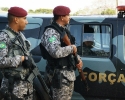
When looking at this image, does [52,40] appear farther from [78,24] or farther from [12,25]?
[78,24]

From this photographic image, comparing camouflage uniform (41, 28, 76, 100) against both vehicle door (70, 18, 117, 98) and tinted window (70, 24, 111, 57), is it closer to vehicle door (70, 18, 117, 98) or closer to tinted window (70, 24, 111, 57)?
vehicle door (70, 18, 117, 98)

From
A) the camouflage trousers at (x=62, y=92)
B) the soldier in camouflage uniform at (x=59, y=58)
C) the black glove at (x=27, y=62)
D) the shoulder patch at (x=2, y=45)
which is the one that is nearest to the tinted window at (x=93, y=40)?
the soldier in camouflage uniform at (x=59, y=58)

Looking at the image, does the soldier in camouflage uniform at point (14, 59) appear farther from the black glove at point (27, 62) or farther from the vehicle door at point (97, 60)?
the vehicle door at point (97, 60)

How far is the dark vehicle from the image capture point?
4750 millimetres

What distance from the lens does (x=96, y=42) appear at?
16.0 ft

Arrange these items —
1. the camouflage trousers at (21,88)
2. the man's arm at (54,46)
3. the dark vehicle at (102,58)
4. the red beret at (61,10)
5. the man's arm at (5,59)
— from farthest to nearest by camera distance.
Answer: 1. the dark vehicle at (102,58)
2. the red beret at (61,10)
3. the man's arm at (54,46)
4. the camouflage trousers at (21,88)
5. the man's arm at (5,59)

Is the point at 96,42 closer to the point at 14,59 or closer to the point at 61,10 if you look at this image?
the point at 61,10

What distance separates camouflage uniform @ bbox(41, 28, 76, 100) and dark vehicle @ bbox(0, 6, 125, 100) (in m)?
0.52

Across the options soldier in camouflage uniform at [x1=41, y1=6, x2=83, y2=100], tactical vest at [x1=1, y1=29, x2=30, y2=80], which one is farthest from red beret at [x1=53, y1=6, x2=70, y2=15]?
tactical vest at [x1=1, y1=29, x2=30, y2=80]

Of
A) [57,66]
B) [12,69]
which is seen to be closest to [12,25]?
[12,69]

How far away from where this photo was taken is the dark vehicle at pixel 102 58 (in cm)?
475

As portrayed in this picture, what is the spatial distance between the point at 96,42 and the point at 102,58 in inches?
8.6

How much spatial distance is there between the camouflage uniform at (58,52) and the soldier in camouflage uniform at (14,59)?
12.1 inches

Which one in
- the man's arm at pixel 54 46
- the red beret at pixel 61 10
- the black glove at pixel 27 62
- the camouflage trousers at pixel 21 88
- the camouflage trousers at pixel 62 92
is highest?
the red beret at pixel 61 10
